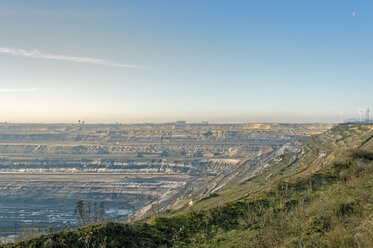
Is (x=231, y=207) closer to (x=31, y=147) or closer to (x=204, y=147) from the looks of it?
(x=204, y=147)

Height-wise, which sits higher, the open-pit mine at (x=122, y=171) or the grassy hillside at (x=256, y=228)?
the grassy hillside at (x=256, y=228)

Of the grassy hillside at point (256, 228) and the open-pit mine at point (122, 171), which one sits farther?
the open-pit mine at point (122, 171)

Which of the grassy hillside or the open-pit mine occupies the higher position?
the grassy hillside

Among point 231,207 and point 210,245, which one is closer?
point 210,245

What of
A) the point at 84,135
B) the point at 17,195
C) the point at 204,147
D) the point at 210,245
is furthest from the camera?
the point at 84,135

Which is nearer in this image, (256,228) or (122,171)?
(256,228)

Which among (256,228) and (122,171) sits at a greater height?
(256,228)

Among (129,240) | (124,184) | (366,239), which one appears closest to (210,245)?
(129,240)

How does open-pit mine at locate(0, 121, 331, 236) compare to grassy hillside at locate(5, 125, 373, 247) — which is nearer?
grassy hillside at locate(5, 125, 373, 247)
